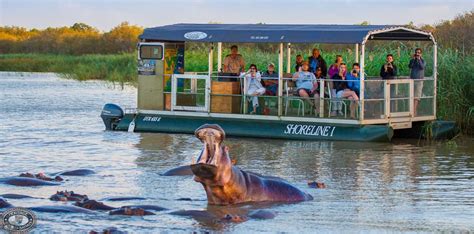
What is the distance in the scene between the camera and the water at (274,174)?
475 inches

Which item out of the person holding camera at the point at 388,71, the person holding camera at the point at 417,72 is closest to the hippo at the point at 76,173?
the person holding camera at the point at 388,71

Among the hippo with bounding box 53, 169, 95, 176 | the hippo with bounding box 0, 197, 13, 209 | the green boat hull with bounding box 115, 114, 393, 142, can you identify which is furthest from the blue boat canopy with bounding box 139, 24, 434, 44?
the hippo with bounding box 0, 197, 13, 209

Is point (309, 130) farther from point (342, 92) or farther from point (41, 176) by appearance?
point (41, 176)

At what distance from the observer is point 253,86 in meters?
22.2

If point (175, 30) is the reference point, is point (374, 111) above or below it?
below

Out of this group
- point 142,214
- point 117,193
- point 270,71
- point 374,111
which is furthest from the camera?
point 270,71

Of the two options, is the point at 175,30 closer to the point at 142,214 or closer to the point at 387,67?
the point at 387,67

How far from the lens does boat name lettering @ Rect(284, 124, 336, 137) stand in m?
20.9

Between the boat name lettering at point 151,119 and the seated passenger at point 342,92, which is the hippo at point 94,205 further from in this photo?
the boat name lettering at point 151,119

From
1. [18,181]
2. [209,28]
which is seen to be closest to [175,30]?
[209,28]

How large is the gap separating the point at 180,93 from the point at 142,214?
1096 cm

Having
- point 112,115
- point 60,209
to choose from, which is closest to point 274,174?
point 60,209

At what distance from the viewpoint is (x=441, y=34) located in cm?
3506

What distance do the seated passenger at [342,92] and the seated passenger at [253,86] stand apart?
1581 millimetres
